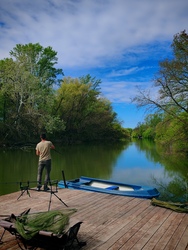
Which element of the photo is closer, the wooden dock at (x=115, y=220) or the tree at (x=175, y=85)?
the wooden dock at (x=115, y=220)

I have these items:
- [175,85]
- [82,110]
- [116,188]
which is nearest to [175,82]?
[175,85]

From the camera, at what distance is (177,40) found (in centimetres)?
2048

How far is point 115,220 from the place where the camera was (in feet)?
18.4

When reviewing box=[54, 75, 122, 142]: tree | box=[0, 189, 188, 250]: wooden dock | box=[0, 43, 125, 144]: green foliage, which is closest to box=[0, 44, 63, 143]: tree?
box=[0, 43, 125, 144]: green foliage

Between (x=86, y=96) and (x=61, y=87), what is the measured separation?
4.77m

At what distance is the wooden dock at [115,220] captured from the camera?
14.4ft

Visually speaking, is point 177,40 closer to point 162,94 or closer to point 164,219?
point 162,94

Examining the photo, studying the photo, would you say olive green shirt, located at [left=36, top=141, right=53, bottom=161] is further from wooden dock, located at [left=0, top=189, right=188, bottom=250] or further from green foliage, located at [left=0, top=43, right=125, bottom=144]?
green foliage, located at [left=0, top=43, right=125, bottom=144]

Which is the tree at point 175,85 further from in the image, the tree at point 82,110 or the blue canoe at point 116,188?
the tree at point 82,110

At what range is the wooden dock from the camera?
4387 millimetres

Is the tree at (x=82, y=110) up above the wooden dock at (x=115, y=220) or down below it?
above

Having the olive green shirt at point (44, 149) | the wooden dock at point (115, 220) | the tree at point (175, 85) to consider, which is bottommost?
the wooden dock at point (115, 220)

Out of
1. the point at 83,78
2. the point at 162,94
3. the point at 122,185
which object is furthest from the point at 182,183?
the point at 83,78

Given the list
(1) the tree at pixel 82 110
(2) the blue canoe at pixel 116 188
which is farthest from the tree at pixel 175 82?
(1) the tree at pixel 82 110
